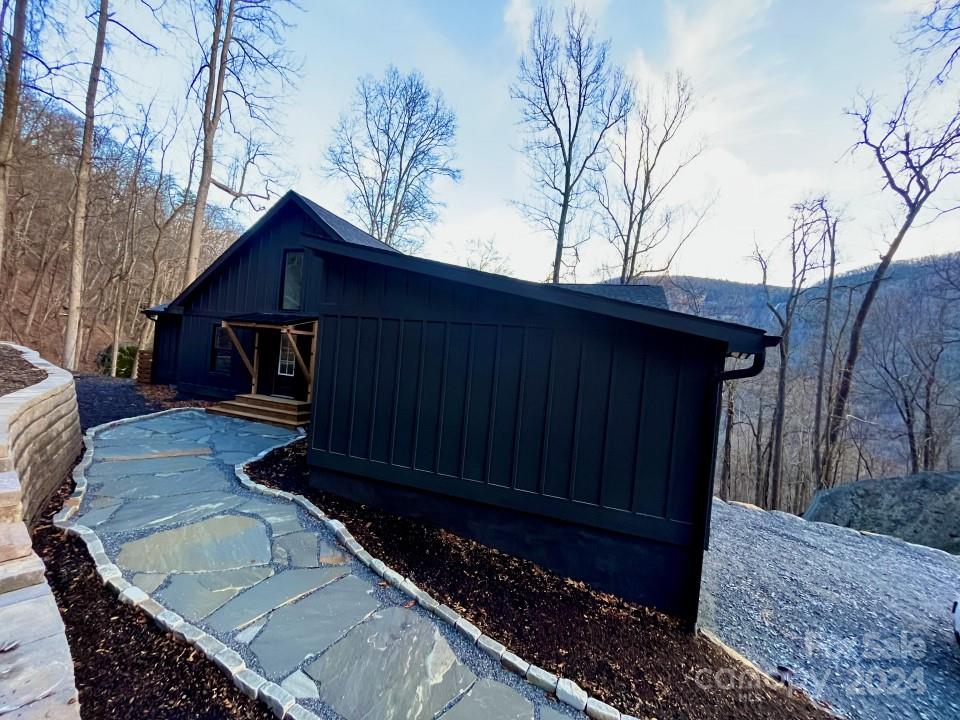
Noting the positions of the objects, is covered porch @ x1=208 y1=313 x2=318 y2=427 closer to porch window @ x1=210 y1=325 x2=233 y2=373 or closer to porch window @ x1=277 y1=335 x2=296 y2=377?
porch window @ x1=277 y1=335 x2=296 y2=377

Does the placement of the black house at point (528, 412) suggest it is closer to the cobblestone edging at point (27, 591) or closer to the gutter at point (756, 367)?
the gutter at point (756, 367)

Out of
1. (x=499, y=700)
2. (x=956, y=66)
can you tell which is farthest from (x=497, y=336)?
(x=956, y=66)

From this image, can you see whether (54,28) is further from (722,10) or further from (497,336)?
(722,10)

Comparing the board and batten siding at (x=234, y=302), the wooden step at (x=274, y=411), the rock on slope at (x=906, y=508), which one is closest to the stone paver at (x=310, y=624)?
the wooden step at (x=274, y=411)

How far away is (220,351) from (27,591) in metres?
8.77

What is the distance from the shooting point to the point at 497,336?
11.9 feet

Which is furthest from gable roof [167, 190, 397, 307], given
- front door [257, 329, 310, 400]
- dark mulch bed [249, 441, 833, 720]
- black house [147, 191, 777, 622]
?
dark mulch bed [249, 441, 833, 720]

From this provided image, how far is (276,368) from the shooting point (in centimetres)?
851

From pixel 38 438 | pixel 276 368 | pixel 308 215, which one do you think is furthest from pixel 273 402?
pixel 38 438

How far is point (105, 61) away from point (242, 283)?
616cm

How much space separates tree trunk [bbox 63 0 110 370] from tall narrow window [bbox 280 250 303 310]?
5.38m

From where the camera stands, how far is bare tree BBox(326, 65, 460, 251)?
15.7 metres

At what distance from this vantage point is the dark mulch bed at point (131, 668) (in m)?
1.70

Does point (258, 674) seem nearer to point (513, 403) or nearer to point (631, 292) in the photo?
point (513, 403)
